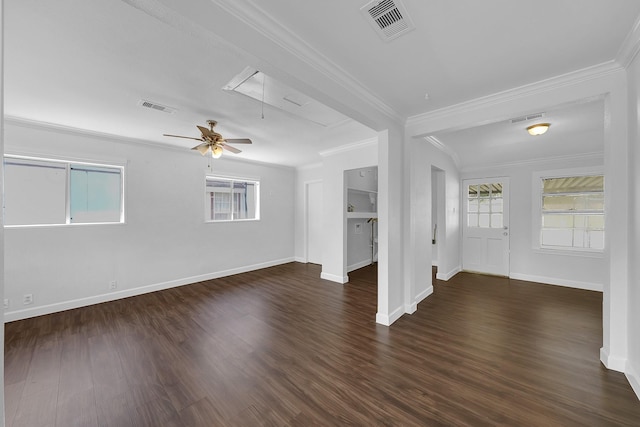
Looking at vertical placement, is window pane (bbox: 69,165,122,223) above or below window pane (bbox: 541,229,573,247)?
above

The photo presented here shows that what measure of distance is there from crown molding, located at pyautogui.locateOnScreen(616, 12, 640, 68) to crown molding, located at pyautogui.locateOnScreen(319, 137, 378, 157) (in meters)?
2.54

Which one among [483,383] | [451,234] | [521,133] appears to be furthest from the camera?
[451,234]

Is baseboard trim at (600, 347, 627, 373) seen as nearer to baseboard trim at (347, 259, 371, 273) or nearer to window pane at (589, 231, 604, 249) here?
window pane at (589, 231, 604, 249)

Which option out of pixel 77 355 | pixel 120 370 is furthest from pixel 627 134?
pixel 77 355

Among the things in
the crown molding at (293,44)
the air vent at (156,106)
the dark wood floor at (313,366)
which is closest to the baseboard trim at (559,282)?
the dark wood floor at (313,366)

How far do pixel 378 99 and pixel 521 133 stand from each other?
2.51 metres

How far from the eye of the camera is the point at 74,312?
11.1 feet

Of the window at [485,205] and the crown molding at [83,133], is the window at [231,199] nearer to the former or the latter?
the crown molding at [83,133]

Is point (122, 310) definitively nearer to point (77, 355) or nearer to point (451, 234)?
point (77, 355)

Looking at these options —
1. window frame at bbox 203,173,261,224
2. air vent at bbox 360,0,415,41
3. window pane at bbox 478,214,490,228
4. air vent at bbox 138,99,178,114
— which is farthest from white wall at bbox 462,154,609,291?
air vent at bbox 138,99,178,114

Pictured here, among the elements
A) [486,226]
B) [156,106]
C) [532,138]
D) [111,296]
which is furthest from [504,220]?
[111,296]

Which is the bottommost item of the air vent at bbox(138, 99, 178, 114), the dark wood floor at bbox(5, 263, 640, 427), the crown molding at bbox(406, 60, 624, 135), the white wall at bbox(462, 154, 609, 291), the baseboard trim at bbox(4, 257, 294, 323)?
the dark wood floor at bbox(5, 263, 640, 427)

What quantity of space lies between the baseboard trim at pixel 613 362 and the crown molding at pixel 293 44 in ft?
10.2

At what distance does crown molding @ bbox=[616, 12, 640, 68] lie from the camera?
1.66 metres
